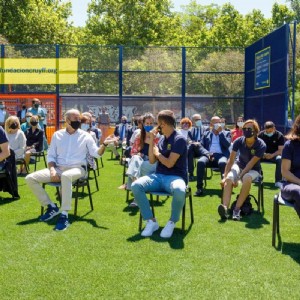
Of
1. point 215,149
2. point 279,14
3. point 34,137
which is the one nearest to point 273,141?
point 215,149

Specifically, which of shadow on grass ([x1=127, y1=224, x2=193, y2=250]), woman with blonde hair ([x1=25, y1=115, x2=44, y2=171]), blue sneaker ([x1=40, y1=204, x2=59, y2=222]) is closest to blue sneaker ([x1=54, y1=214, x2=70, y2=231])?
blue sneaker ([x1=40, y1=204, x2=59, y2=222])

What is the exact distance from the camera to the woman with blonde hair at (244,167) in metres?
6.76

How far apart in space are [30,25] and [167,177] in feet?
100

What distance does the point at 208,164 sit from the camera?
9.13 metres

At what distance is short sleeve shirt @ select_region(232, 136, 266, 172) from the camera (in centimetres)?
701

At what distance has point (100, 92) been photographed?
1872 cm

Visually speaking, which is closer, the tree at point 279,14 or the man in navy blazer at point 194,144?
the man in navy blazer at point 194,144

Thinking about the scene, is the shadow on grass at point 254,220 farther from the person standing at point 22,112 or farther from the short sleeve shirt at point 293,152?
the person standing at point 22,112

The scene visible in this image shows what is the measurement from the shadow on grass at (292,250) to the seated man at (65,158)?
8.78 ft

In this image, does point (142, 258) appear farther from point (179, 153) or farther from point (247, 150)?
point (247, 150)

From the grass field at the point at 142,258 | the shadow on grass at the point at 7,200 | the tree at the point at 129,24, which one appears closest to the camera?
the grass field at the point at 142,258

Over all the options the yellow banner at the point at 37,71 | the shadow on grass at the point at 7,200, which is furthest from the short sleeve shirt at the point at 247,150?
the yellow banner at the point at 37,71

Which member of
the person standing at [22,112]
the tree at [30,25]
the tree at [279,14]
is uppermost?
the tree at [279,14]

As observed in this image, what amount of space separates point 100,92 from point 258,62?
566 cm
